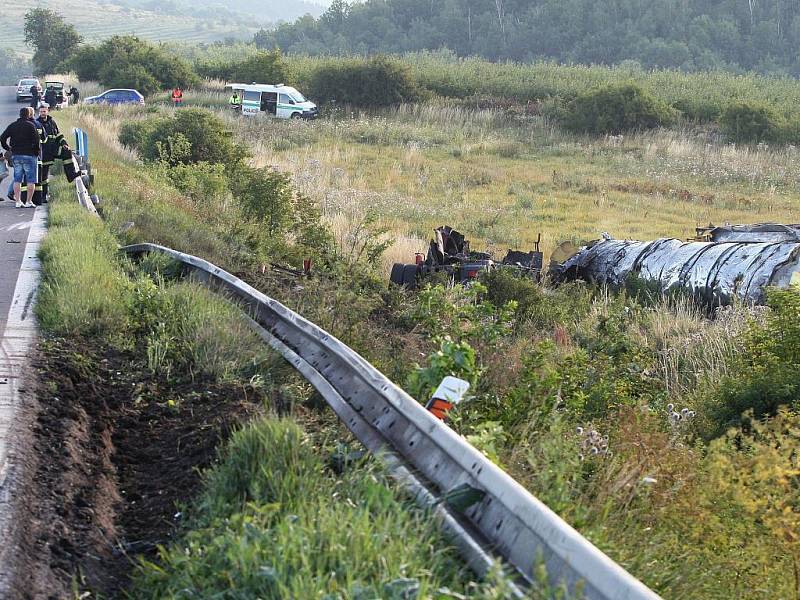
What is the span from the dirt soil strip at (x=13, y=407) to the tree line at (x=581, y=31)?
94.6m

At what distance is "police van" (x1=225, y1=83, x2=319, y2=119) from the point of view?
47.8 metres

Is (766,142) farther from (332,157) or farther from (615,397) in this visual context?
(615,397)

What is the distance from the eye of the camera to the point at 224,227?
13.9 m

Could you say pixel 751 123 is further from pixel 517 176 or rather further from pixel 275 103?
pixel 275 103

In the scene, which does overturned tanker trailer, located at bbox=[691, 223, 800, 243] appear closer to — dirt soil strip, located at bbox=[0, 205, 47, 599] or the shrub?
the shrub

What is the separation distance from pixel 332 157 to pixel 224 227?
20317mm

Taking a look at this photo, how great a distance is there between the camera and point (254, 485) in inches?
163

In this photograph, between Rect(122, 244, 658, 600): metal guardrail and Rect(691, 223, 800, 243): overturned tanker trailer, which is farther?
Rect(691, 223, 800, 243): overturned tanker trailer

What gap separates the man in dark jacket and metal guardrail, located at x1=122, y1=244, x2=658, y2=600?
39.4 feet

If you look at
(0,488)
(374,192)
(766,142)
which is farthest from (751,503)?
(766,142)

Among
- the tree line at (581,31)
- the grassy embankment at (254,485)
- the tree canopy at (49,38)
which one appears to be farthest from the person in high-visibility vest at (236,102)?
the tree line at (581,31)

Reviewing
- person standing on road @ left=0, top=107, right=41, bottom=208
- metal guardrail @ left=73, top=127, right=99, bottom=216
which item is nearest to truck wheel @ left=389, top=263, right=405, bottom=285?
metal guardrail @ left=73, top=127, right=99, bottom=216

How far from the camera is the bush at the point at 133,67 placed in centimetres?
5706

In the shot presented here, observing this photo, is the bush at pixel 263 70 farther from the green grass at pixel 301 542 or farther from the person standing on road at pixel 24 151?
the green grass at pixel 301 542
